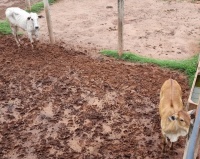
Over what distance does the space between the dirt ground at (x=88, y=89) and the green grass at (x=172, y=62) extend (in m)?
0.28

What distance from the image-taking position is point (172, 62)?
811 cm

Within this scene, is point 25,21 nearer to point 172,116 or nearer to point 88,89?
point 88,89

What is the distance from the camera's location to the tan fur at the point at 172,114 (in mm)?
4570

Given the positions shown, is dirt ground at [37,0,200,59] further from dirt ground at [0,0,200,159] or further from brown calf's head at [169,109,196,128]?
brown calf's head at [169,109,196,128]

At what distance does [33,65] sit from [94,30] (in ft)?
10.2

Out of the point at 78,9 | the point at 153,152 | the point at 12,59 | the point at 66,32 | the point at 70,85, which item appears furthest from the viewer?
the point at 78,9

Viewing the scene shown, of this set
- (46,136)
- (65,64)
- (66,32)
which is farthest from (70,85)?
(66,32)

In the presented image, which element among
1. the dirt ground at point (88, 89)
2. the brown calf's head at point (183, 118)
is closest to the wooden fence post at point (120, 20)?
the dirt ground at point (88, 89)

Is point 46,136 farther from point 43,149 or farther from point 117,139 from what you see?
point 117,139

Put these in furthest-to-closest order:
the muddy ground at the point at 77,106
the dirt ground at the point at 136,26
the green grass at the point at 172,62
→ the dirt ground at the point at 136,26 < the green grass at the point at 172,62 < the muddy ground at the point at 77,106

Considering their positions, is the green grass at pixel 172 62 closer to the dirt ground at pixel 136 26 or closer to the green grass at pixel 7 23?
the dirt ground at pixel 136 26

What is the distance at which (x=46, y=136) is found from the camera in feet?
18.9

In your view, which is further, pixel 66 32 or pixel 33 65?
pixel 66 32

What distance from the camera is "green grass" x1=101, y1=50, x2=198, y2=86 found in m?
7.73
